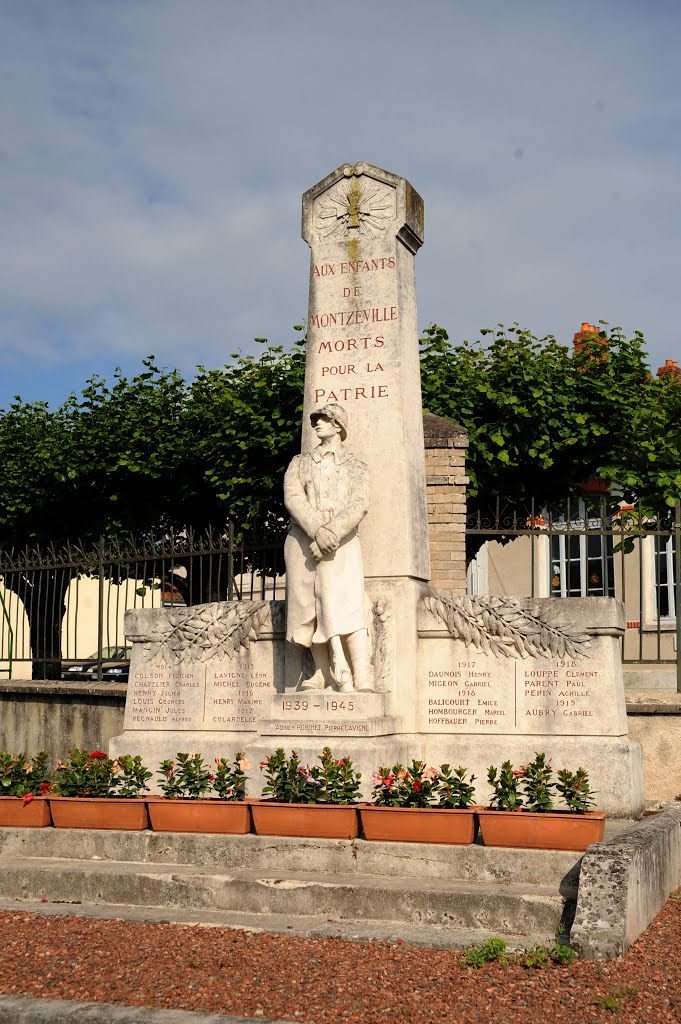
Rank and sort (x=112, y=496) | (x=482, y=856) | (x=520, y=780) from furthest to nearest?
(x=112, y=496) < (x=520, y=780) < (x=482, y=856)

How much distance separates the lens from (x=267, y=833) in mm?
7246

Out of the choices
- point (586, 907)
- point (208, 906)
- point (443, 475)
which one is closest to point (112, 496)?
point (443, 475)

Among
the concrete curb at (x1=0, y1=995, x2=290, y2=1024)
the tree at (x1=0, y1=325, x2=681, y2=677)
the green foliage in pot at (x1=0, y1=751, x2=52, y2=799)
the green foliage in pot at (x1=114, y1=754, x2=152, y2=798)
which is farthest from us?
the tree at (x1=0, y1=325, x2=681, y2=677)

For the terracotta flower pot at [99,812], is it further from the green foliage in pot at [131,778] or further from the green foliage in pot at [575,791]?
the green foliage in pot at [575,791]

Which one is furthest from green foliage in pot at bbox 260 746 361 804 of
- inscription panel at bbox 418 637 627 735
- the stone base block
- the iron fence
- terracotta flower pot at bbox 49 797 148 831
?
the iron fence

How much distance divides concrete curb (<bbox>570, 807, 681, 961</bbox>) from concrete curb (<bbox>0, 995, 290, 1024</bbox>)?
1.66m

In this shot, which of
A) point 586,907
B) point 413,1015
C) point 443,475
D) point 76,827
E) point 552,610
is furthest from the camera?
point 443,475

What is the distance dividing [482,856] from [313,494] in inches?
126

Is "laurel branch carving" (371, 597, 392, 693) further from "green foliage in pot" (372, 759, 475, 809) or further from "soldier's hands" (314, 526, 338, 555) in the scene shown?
"green foliage in pot" (372, 759, 475, 809)

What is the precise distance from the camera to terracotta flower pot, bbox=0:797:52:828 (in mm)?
7867

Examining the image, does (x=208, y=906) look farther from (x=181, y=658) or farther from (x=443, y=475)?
(x=443, y=475)

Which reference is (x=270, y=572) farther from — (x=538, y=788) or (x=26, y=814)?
(x=538, y=788)

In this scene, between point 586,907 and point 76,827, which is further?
point 76,827

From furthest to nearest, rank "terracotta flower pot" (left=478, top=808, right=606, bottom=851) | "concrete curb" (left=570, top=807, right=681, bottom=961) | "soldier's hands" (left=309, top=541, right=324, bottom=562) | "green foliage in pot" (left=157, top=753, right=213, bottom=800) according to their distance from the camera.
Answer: "soldier's hands" (left=309, top=541, right=324, bottom=562) < "green foliage in pot" (left=157, top=753, right=213, bottom=800) < "terracotta flower pot" (left=478, top=808, right=606, bottom=851) < "concrete curb" (left=570, top=807, right=681, bottom=961)
